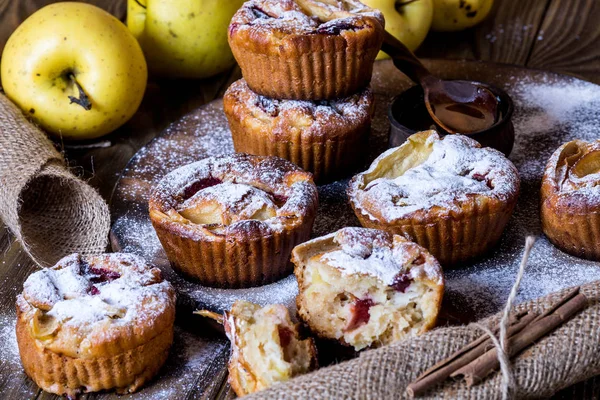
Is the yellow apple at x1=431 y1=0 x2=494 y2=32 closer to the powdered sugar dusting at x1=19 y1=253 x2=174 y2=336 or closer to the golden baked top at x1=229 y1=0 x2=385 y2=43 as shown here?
the golden baked top at x1=229 y1=0 x2=385 y2=43

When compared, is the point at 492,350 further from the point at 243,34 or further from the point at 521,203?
the point at 243,34

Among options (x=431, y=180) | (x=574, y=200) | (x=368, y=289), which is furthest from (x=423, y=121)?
(x=368, y=289)

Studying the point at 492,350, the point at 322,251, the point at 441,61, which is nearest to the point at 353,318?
the point at 322,251

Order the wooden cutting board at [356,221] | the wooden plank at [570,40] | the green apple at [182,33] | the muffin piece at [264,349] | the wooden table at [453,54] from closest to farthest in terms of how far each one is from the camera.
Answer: the muffin piece at [264,349] < the wooden cutting board at [356,221] < the wooden table at [453,54] < the green apple at [182,33] < the wooden plank at [570,40]

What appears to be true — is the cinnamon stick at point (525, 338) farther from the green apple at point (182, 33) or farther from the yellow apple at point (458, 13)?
the yellow apple at point (458, 13)

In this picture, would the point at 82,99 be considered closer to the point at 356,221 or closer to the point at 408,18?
the point at 356,221

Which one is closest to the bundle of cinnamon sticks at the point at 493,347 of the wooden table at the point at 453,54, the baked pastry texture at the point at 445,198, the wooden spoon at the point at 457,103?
the baked pastry texture at the point at 445,198
